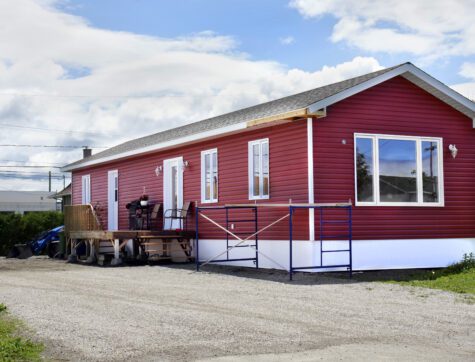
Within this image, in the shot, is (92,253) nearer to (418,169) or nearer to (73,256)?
(73,256)

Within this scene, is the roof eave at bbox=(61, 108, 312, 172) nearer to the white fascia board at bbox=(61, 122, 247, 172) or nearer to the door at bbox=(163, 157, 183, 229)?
the white fascia board at bbox=(61, 122, 247, 172)

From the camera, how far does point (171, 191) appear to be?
2134cm

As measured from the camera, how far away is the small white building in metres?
63.9

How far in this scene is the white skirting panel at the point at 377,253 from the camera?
604 inches

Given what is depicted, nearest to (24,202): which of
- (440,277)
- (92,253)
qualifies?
(92,253)

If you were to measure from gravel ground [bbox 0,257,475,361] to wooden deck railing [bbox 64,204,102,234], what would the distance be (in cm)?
734

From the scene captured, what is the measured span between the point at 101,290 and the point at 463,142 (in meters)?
9.65

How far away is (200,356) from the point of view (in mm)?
6832

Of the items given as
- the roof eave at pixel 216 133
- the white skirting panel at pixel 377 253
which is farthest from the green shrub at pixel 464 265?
the roof eave at pixel 216 133

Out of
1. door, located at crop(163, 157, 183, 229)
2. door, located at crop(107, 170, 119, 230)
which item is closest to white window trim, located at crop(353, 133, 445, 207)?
door, located at crop(163, 157, 183, 229)

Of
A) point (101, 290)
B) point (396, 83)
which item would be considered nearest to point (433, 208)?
point (396, 83)

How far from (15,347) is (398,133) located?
1144 centimetres

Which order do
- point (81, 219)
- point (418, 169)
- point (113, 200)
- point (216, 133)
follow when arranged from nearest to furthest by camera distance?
point (418, 169) → point (216, 133) → point (81, 219) → point (113, 200)

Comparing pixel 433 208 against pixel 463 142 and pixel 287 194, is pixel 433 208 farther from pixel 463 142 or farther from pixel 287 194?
pixel 287 194
